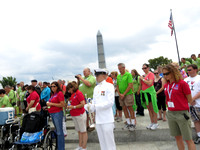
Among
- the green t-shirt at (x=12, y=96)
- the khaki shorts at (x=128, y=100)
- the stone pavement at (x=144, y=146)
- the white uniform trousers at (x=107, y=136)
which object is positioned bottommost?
the stone pavement at (x=144, y=146)

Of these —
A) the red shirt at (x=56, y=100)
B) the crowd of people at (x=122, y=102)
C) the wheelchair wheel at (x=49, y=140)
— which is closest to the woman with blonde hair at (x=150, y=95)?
the crowd of people at (x=122, y=102)

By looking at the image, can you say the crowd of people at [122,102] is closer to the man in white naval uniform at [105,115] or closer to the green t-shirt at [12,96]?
the man in white naval uniform at [105,115]

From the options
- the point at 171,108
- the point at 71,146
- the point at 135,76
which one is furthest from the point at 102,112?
the point at 135,76

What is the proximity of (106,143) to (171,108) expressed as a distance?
4.14 feet

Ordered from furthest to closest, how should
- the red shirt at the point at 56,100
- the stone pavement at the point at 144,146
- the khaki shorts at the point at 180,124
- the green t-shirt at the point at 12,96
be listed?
the green t-shirt at the point at 12,96
the stone pavement at the point at 144,146
the red shirt at the point at 56,100
the khaki shorts at the point at 180,124

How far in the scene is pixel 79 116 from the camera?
3.95 m

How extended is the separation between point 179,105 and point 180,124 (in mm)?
309

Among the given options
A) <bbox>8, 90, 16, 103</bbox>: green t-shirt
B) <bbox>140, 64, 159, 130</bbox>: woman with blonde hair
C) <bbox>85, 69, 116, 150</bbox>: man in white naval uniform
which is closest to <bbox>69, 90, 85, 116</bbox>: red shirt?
<bbox>85, 69, 116, 150</bbox>: man in white naval uniform

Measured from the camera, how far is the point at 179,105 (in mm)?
2686

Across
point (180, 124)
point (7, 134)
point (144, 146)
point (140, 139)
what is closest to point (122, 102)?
point (140, 139)

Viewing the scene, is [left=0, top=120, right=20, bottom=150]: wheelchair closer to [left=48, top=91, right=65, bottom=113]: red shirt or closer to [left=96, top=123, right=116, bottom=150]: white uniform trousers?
[left=48, top=91, right=65, bottom=113]: red shirt

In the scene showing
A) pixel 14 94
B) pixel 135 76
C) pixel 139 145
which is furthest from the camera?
pixel 14 94

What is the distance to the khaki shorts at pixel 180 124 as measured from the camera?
262 centimetres

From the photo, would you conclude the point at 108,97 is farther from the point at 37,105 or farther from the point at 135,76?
the point at 135,76
